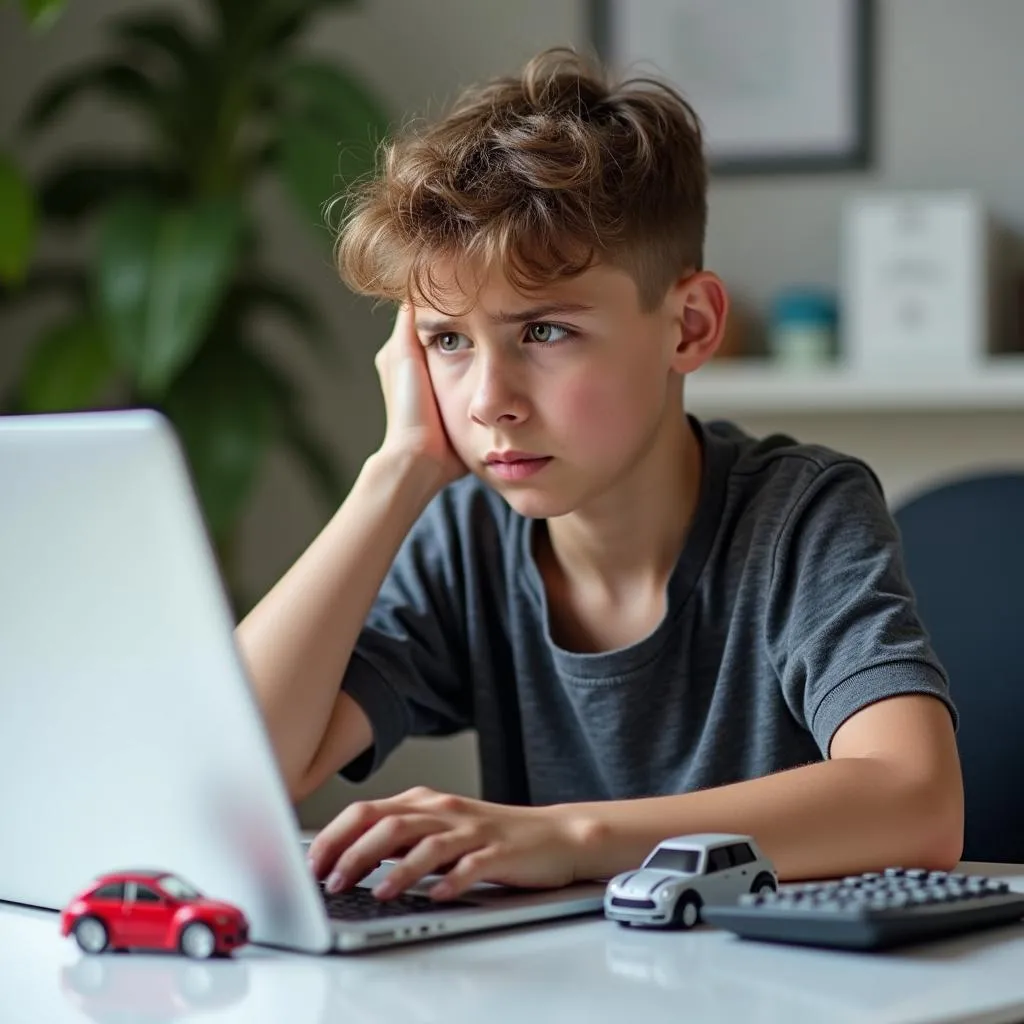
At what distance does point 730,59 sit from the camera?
272 cm

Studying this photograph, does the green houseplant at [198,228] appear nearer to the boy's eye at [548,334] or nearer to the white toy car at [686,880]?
the boy's eye at [548,334]

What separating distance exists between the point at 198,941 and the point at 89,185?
2.16 m

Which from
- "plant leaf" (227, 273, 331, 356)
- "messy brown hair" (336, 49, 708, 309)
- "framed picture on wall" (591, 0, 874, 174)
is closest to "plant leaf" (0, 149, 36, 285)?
"plant leaf" (227, 273, 331, 356)

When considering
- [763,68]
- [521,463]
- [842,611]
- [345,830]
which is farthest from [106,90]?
[345,830]

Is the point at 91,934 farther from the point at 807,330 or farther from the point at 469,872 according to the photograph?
the point at 807,330

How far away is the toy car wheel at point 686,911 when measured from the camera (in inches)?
32.6

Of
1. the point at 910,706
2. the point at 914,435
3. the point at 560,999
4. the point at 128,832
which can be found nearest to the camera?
the point at 560,999

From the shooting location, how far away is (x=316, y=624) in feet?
3.93

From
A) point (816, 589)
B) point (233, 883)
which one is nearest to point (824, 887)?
point (233, 883)

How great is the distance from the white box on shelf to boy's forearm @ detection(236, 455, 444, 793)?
135cm

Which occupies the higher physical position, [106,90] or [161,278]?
[106,90]

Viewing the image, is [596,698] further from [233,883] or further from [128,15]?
[128,15]

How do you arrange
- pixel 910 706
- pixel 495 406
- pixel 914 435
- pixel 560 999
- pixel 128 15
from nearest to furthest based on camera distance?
1. pixel 560 999
2. pixel 910 706
3. pixel 495 406
4. pixel 914 435
5. pixel 128 15

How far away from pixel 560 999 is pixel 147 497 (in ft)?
0.90
